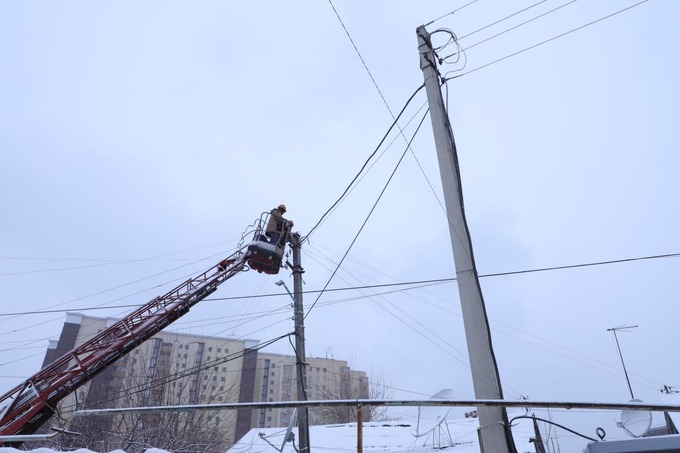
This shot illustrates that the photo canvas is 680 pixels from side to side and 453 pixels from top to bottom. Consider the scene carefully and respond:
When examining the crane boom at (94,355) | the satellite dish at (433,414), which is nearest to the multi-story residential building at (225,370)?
the crane boom at (94,355)

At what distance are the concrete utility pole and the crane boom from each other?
10.2 meters

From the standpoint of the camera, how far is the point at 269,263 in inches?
563

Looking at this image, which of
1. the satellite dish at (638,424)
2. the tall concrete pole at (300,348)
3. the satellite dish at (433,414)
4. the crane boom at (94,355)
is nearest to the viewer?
the satellite dish at (638,424)

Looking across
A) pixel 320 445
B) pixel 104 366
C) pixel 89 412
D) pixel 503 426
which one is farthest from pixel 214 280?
pixel 503 426

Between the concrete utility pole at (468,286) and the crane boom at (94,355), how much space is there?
10.2 metres

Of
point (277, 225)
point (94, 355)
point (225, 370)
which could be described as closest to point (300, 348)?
point (277, 225)

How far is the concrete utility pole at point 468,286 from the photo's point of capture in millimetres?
3619

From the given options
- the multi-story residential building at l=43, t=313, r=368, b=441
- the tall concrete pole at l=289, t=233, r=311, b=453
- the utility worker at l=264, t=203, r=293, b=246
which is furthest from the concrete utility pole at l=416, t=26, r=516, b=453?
the multi-story residential building at l=43, t=313, r=368, b=441

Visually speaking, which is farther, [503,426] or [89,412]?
[89,412]

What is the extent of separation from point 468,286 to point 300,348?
24.6 ft

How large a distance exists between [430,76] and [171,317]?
484 inches

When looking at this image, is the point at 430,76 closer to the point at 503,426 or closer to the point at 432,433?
the point at 503,426

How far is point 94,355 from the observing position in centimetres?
1287

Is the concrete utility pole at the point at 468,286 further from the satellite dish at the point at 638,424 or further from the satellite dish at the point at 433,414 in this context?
the satellite dish at the point at 433,414
